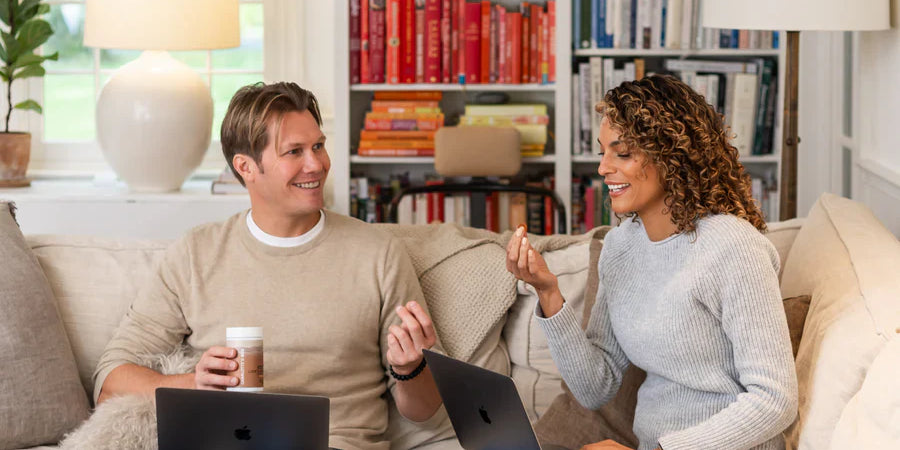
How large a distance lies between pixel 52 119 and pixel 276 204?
2656 mm

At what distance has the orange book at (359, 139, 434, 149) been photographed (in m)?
3.84

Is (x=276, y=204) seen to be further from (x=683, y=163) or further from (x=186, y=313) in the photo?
(x=683, y=163)

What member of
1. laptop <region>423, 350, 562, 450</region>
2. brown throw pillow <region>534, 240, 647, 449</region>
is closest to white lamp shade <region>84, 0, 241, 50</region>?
brown throw pillow <region>534, 240, 647, 449</region>

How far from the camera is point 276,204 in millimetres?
2004

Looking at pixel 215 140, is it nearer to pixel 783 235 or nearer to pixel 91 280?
pixel 91 280

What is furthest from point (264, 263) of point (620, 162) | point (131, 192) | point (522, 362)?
point (131, 192)

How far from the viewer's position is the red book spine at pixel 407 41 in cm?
379

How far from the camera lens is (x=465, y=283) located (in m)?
2.12

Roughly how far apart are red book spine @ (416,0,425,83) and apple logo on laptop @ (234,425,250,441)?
7.98ft

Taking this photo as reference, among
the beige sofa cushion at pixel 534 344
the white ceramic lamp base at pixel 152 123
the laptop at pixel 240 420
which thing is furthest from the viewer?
the white ceramic lamp base at pixel 152 123

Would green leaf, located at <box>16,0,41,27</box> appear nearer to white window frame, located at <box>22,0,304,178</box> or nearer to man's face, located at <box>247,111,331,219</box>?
white window frame, located at <box>22,0,304,178</box>

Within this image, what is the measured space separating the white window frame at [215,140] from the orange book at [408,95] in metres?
0.41

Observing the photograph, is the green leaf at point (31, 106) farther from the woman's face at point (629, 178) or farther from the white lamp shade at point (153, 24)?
the woman's face at point (629, 178)

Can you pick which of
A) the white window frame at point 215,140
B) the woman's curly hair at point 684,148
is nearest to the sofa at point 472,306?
the woman's curly hair at point 684,148
